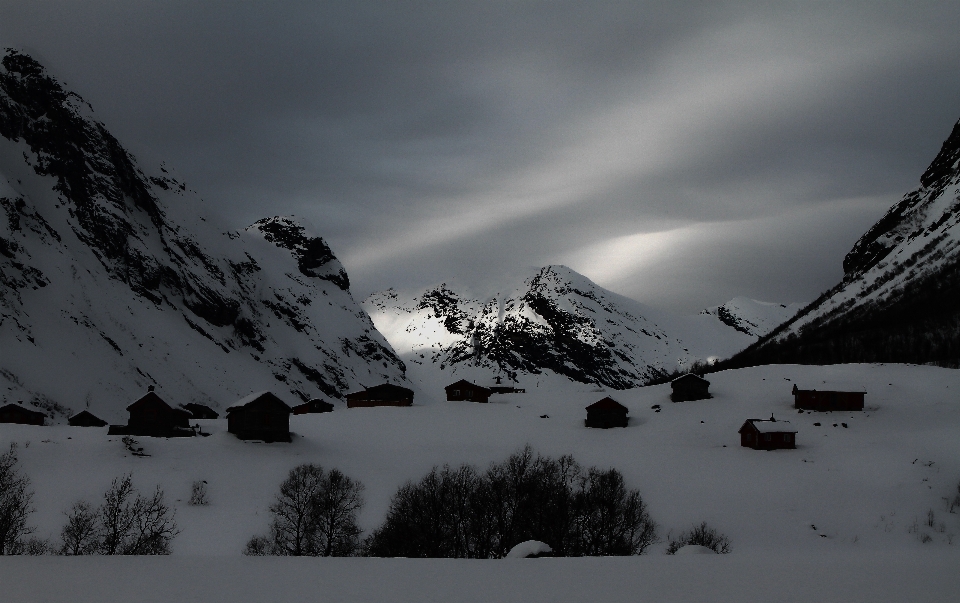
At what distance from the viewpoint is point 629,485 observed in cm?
5725

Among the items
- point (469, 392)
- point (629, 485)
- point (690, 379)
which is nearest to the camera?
point (629, 485)

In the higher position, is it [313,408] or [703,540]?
[313,408]

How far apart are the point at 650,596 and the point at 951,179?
184908 mm

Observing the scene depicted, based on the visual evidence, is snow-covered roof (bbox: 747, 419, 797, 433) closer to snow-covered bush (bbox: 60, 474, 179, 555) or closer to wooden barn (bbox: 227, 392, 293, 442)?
wooden barn (bbox: 227, 392, 293, 442)

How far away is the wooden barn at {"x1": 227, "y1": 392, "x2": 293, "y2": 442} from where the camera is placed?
71.1 metres

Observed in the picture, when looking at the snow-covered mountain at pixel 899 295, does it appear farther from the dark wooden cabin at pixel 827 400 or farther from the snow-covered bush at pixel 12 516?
the snow-covered bush at pixel 12 516

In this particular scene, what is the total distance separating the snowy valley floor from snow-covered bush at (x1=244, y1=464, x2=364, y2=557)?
2.35m

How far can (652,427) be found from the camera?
259ft

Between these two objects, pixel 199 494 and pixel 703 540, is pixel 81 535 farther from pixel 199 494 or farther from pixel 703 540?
pixel 703 540

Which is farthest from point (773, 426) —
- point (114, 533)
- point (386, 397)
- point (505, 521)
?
point (114, 533)

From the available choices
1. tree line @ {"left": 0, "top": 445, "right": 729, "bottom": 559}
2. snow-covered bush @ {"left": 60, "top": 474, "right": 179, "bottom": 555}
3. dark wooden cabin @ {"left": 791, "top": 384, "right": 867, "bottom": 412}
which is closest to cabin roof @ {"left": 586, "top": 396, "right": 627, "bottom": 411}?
dark wooden cabin @ {"left": 791, "top": 384, "right": 867, "bottom": 412}

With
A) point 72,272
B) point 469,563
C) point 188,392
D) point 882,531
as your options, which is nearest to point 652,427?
point 882,531

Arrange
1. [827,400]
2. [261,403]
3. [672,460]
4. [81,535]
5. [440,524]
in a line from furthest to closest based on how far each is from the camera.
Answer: [827,400], [261,403], [672,460], [440,524], [81,535]

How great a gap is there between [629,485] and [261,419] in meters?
36.6
